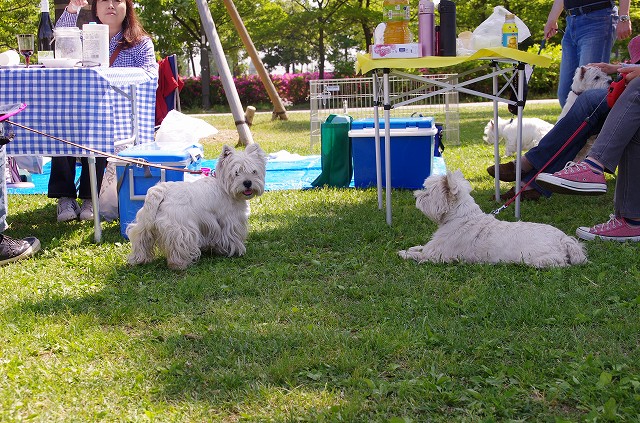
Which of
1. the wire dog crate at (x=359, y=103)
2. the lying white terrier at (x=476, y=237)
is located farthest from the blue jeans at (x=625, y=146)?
the wire dog crate at (x=359, y=103)

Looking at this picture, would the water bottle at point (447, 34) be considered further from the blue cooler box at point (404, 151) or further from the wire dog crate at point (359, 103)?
the wire dog crate at point (359, 103)

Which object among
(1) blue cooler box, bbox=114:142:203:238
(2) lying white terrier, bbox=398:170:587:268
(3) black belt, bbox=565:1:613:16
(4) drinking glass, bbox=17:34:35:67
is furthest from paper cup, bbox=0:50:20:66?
(3) black belt, bbox=565:1:613:16

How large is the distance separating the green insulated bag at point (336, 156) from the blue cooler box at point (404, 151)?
0.15 m

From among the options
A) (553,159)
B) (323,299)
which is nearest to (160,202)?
(323,299)

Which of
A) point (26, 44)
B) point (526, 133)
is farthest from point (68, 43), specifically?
point (526, 133)

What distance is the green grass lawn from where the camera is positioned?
2.55 metres

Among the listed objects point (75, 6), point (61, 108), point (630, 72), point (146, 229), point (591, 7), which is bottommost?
point (146, 229)

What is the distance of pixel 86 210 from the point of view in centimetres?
570

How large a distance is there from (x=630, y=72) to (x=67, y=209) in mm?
4314

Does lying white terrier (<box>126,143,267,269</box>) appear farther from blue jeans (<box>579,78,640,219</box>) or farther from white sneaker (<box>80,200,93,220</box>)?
blue jeans (<box>579,78,640,219</box>)

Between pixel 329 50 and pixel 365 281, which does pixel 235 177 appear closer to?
pixel 365 281

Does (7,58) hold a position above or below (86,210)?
above

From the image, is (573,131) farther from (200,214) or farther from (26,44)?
(26,44)

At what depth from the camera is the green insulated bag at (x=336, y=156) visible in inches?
271
